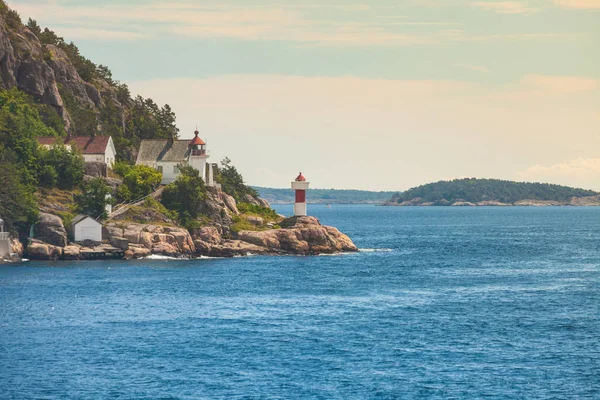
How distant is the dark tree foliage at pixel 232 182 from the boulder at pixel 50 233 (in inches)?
1624

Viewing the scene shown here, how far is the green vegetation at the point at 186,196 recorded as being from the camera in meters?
129

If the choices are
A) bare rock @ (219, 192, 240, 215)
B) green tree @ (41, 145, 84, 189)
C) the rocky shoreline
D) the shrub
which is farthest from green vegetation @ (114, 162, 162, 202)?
bare rock @ (219, 192, 240, 215)

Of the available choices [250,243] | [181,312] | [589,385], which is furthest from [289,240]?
[589,385]

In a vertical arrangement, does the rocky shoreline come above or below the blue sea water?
above

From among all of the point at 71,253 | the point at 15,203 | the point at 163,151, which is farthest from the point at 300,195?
the point at 15,203

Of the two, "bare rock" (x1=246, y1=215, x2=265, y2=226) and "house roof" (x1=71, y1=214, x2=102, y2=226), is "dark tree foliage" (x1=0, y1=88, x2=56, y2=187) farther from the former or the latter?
"bare rock" (x1=246, y1=215, x2=265, y2=226)

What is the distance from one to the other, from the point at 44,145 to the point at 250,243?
35416 mm

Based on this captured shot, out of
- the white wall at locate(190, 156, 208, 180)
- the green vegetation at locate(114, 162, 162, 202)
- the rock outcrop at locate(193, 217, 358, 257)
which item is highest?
the white wall at locate(190, 156, 208, 180)

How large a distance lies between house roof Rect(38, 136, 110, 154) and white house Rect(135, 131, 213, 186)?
22.6 ft

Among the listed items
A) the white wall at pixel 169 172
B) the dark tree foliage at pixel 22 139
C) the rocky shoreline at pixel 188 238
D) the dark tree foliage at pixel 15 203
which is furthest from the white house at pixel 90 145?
the rocky shoreline at pixel 188 238

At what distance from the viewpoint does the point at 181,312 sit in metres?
79.1

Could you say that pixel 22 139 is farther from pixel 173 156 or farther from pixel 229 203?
pixel 229 203

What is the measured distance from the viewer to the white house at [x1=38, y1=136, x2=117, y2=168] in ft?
452

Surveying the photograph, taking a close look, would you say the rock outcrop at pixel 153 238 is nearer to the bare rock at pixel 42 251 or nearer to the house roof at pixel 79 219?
the house roof at pixel 79 219
